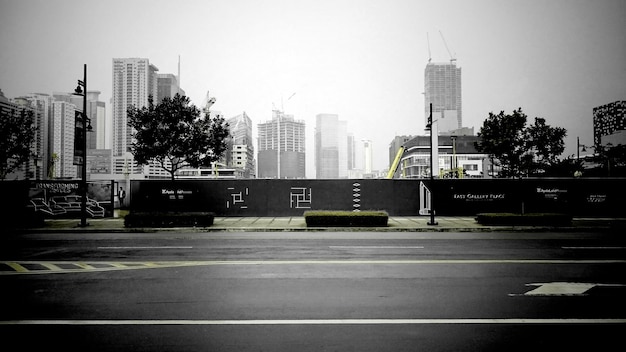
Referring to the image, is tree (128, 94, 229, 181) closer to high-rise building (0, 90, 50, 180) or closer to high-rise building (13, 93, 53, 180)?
high-rise building (0, 90, 50, 180)

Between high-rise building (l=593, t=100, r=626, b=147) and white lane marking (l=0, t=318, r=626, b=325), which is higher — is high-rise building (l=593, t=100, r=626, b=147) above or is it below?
above

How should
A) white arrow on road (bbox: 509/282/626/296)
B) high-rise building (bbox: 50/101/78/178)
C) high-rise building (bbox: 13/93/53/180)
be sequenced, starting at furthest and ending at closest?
high-rise building (bbox: 50/101/78/178), high-rise building (bbox: 13/93/53/180), white arrow on road (bbox: 509/282/626/296)

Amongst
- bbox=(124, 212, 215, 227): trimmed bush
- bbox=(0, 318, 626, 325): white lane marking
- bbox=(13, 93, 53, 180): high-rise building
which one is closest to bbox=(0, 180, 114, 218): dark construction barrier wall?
bbox=(124, 212, 215, 227): trimmed bush

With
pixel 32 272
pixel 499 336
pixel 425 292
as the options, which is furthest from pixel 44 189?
pixel 499 336

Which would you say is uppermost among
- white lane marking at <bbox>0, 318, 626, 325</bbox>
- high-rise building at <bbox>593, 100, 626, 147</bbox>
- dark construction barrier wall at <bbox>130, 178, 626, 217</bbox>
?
high-rise building at <bbox>593, 100, 626, 147</bbox>

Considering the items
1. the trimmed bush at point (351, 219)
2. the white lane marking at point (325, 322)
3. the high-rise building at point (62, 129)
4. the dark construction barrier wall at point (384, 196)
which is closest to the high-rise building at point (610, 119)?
the dark construction barrier wall at point (384, 196)

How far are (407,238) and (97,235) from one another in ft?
51.7

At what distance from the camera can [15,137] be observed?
1111 inches

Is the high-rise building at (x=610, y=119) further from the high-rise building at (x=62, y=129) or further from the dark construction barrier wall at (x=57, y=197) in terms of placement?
the high-rise building at (x=62, y=129)

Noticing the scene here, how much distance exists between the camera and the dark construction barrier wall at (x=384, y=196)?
26.2 m

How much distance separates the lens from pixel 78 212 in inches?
991

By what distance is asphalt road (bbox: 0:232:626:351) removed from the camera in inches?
226

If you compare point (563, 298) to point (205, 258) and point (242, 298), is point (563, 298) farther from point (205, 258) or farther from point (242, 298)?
point (205, 258)

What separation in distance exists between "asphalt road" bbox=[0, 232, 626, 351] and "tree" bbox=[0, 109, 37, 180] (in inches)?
698
